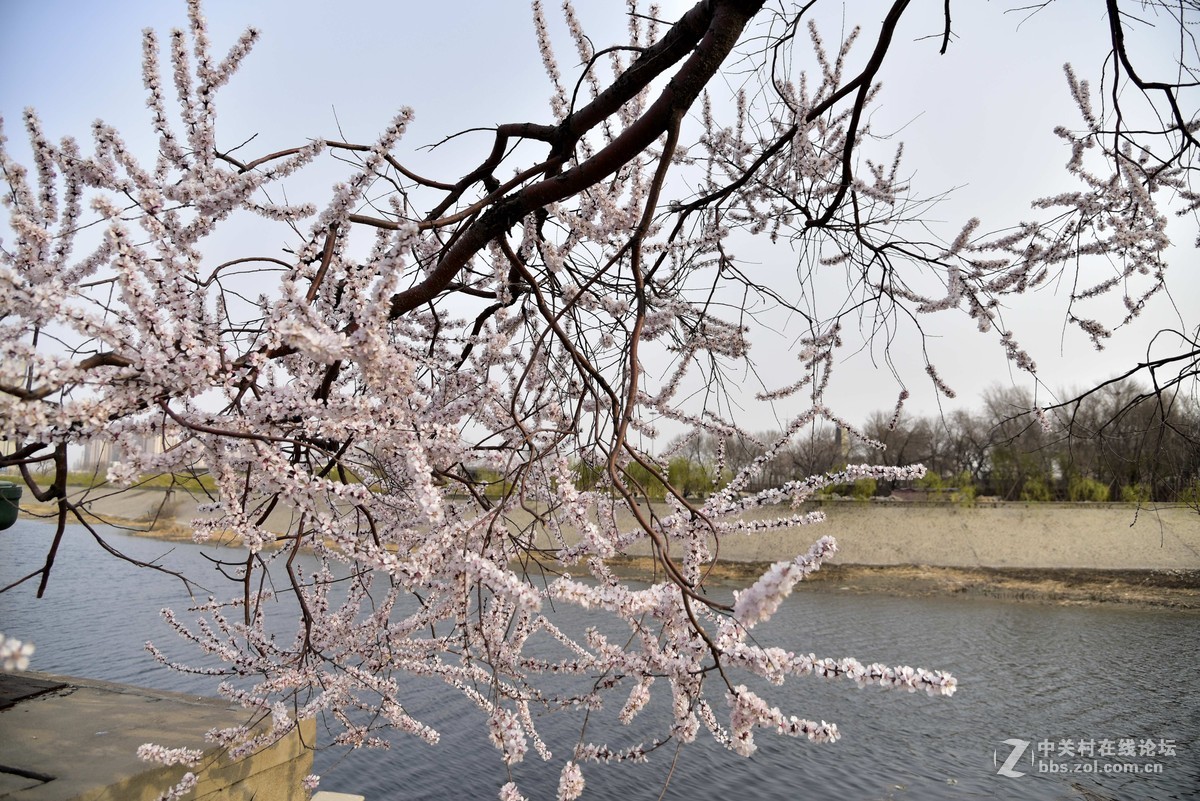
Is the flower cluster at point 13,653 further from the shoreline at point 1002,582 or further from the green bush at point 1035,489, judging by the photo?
the green bush at point 1035,489

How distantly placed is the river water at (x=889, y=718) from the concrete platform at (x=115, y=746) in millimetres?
958

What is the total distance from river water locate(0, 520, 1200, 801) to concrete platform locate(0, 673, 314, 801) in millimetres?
958

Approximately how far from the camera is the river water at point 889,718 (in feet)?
26.4

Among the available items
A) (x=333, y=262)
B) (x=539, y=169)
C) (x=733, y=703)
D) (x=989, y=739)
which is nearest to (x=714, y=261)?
(x=539, y=169)

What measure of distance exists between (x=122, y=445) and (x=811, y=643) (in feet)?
49.3

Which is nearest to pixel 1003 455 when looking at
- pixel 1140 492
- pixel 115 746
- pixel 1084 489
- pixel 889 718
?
pixel 1084 489

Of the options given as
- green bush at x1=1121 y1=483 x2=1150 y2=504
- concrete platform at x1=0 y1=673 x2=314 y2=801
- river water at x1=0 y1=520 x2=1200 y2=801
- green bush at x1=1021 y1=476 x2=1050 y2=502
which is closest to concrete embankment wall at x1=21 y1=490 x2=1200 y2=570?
green bush at x1=1021 y1=476 x2=1050 y2=502

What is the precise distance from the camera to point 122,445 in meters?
1.89

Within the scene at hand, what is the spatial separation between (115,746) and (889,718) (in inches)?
390

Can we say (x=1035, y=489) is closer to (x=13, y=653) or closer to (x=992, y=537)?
(x=992, y=537)

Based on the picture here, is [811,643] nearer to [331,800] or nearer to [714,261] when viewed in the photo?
[331,800]

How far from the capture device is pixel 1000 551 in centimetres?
2744

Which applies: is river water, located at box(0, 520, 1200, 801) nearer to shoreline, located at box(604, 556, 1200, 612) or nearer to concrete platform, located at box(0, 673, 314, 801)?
concrete platform, located at box(0, 673, 314, 801)

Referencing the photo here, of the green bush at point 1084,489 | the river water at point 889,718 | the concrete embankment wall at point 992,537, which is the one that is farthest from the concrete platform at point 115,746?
the green bush at point 1084,489
